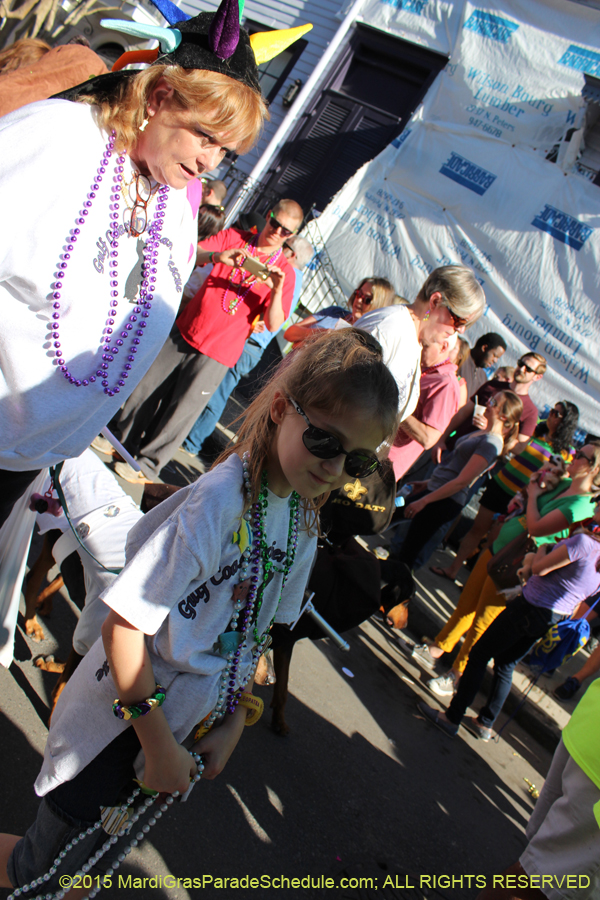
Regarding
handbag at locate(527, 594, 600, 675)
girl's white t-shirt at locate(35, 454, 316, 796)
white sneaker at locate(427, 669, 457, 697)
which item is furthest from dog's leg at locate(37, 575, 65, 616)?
handbag at locate(527, 594, 600, 675)

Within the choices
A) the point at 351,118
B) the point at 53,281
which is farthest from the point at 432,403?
the point at 351,118

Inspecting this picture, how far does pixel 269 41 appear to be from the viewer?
1.84 meters

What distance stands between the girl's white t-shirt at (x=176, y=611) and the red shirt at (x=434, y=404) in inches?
77.0

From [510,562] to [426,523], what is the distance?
2.76 ft

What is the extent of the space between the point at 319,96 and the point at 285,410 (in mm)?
10109

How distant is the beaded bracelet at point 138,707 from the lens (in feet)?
3.97

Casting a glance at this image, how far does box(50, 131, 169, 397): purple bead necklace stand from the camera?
145 cm

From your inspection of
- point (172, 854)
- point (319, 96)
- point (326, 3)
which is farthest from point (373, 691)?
point (326, 3)

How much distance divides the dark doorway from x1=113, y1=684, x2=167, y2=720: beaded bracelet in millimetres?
9581

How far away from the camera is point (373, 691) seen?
11.8ft

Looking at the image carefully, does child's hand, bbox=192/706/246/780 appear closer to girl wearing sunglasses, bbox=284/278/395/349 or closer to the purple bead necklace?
the purple bead necklace

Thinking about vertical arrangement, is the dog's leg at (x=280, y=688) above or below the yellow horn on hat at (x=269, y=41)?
below

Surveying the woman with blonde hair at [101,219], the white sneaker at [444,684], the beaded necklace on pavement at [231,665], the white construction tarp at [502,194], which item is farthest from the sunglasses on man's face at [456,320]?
the white construction tarp at [502,194]

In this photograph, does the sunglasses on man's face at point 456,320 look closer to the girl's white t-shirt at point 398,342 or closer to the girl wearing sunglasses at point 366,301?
the girl's white t-shirt at point 398,342
